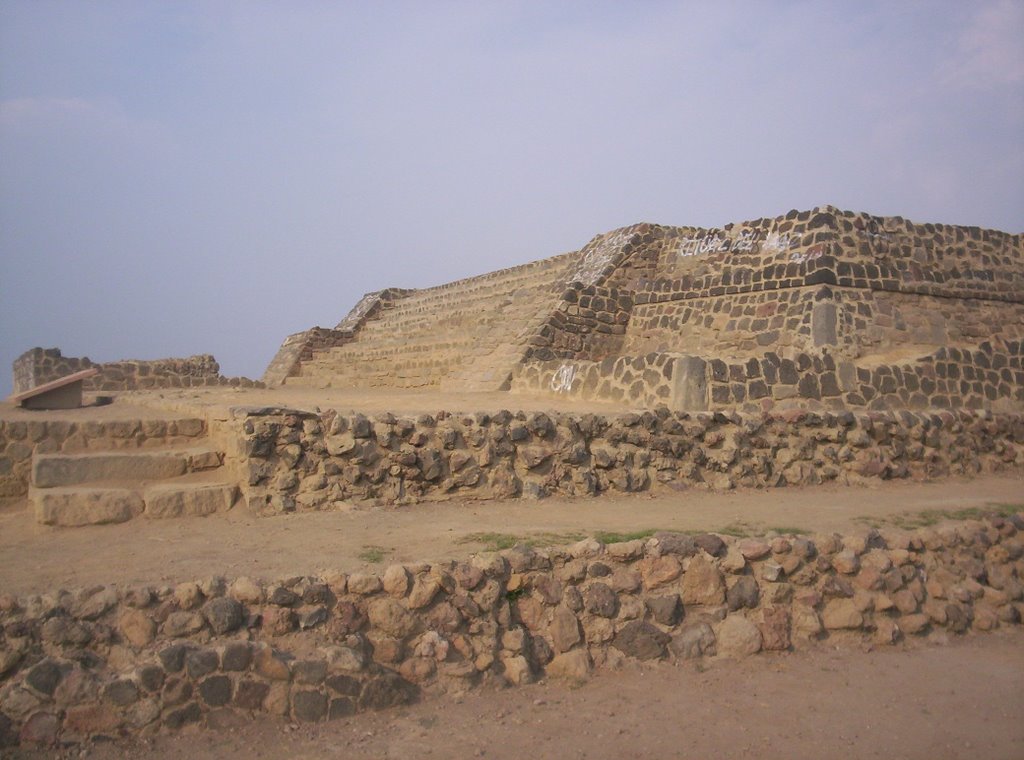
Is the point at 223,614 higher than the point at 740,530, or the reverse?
the point at 740,530

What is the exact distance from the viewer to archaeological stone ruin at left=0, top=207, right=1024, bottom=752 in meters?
4.51

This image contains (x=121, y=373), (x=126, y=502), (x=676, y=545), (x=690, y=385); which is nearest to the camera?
(x=676, y=545)

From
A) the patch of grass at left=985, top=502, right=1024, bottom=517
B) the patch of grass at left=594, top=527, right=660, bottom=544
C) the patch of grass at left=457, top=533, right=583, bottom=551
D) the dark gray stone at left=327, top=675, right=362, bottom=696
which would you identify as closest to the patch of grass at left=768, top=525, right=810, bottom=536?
the patch of grass at left=594, top=527, right=660, bottom=544

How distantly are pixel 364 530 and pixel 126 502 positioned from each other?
1.76 metres

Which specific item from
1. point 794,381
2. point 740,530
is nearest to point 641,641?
point 740,530

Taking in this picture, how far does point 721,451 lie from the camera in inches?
342

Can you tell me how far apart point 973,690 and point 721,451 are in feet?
11.4

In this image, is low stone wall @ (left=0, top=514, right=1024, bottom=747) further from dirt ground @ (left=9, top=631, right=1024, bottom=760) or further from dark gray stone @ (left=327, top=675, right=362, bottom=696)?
dirt ground @ (left=9, top=631, right=1024, bottom=760)

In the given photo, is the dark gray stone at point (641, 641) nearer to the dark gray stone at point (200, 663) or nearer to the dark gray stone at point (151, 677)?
the dark gray stone at point (200, 663)

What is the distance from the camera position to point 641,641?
554 centimetres

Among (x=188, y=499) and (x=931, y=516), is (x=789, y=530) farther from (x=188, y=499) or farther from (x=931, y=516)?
(x=188, y=499)

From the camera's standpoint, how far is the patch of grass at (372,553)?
5398 millimetres

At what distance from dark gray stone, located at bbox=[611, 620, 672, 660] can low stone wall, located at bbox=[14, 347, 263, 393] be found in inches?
509

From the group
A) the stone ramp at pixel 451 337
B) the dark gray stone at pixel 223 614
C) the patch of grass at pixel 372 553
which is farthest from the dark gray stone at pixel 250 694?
the stone ramp at pixel 451 337
